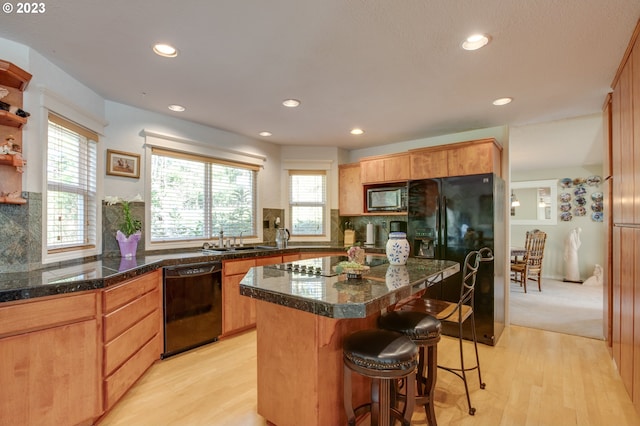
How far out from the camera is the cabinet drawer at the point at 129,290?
6.55ft

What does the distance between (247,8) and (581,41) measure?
6.82 feet

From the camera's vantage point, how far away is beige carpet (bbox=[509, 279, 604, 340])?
370 cm

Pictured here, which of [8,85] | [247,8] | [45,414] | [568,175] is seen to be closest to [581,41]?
[247,8]

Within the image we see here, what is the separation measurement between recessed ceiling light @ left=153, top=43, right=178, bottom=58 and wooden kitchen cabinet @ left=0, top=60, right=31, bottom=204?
87 centimetres

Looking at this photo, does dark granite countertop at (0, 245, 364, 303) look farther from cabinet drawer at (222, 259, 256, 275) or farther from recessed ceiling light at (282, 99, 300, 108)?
recessed ceiling light at (282, 99, 300, 108)

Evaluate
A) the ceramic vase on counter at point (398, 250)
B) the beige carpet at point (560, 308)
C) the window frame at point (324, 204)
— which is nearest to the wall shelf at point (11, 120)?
the ceramic vase on counter at point (398, 250)

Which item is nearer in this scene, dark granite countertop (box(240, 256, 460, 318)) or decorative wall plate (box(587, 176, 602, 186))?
dark granite countertop (box(240, 256, 460, 318))

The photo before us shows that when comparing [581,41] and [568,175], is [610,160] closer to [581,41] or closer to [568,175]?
[581,41]

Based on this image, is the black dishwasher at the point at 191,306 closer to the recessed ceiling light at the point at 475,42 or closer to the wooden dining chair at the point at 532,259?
the recessed ceiling light at the point at 475,42

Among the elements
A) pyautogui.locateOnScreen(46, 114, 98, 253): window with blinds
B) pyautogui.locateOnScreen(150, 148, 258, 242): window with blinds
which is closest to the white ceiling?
pyautogui.locateOnScreen(46, 114, 98, 253): window with blinds

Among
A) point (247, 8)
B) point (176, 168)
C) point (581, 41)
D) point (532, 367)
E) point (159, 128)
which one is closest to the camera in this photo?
point (247, 8)

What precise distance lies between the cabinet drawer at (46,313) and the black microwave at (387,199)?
3.40m

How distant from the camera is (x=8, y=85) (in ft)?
6.66

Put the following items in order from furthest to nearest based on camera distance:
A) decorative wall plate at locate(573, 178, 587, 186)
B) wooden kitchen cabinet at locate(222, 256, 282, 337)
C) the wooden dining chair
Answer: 1. decorative wall plate at locate(573, 178, 587, 186)
2. the wooden dining chair
3. wooden kitchen cabinet at locate(222, 256, 282, 337)
